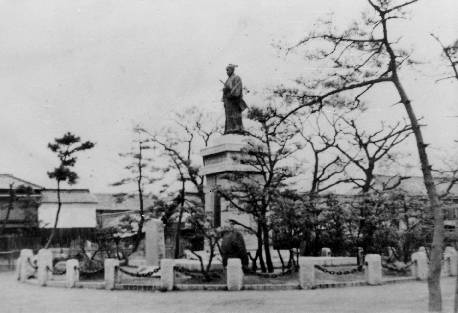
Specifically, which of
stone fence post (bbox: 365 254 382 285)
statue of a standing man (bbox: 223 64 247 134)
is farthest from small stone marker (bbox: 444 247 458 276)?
statue of a standing man (bbox: 223 64 247 134)

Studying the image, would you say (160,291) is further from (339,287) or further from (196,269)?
(339,287)

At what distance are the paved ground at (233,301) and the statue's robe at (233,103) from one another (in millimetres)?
7188

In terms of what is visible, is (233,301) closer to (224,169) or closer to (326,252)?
(224,169)

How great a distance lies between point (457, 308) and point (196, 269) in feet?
33.8

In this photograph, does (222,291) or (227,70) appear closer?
(222,291)

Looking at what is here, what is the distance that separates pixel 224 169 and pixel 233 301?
6590mm

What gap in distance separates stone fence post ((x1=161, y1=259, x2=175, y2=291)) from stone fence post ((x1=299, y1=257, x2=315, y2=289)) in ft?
11.2

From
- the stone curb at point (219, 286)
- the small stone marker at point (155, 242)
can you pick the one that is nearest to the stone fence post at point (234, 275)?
the stone curb at point (219, 286)

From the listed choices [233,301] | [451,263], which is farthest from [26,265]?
[451,263]

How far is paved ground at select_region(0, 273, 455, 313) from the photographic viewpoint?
38.8ft

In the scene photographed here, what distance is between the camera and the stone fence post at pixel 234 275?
14781 millimetres

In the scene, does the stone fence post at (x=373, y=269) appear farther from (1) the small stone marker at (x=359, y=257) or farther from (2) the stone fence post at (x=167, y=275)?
(2) the stone fence post at (x=167, y=275)

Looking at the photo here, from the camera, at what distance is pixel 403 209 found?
Answer: 23.0 m

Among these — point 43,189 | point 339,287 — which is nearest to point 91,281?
point 339,287
